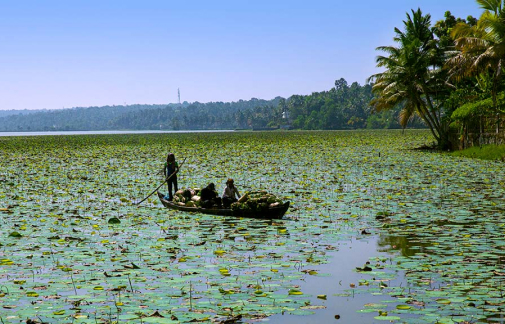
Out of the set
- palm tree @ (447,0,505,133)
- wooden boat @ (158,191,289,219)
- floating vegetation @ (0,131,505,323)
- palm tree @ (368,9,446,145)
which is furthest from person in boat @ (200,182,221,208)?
palm tree @ (368,9,446,145)

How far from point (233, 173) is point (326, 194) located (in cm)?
1022

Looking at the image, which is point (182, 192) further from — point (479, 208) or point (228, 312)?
point (228, 312)

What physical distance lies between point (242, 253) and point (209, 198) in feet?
20.5

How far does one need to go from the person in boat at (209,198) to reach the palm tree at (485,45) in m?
25.1

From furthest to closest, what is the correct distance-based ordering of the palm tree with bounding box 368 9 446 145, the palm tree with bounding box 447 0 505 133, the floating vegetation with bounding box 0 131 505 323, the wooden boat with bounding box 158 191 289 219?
the palm tree with bounding box 368 9 446 145 → the palm tree with bounding box 447 0 505 133 → the wooden boat with bounding box 158 191 289 219 → the floating vegetation with bounding box 0 131 505 323

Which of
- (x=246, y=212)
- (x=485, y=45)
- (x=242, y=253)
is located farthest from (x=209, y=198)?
(x=485, y=45)

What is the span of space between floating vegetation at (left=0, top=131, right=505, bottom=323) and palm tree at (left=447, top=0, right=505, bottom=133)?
14317 millimetres

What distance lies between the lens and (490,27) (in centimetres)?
3700

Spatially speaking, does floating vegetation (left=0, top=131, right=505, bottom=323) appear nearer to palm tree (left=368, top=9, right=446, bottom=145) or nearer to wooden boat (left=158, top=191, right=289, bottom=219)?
wooden boat (left=158, top=191, right=289, bottom=219)

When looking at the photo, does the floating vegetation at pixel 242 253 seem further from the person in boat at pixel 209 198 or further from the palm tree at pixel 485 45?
the palm tree at pixel 485 45

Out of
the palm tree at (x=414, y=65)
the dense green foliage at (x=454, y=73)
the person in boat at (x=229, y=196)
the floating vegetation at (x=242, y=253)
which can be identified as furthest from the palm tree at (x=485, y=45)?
the person in boat at (x=229, y=196)

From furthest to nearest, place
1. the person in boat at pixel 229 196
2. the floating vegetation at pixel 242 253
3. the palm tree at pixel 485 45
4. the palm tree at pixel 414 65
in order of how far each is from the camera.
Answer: the palm tree at pixel 414 65 < the palm tree at pixel 485 45 < the person in boat at pixel 229 196 < the floating vegetation at pixel 242 253

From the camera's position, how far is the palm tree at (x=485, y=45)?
36.8 meters

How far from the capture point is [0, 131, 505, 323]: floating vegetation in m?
8.71
